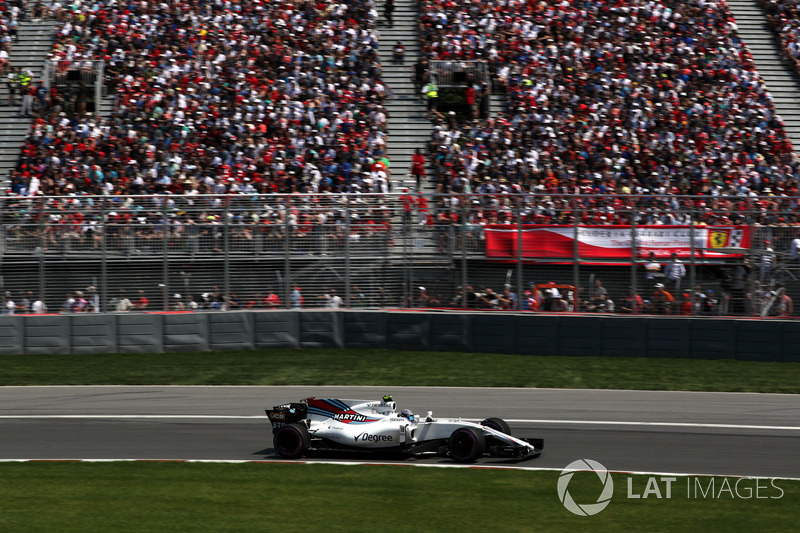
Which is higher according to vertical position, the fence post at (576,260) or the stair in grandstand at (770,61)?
the stair in grandstand at (770,61)

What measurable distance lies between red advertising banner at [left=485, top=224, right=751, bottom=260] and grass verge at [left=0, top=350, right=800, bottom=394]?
209cm

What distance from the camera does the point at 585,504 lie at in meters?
9.93

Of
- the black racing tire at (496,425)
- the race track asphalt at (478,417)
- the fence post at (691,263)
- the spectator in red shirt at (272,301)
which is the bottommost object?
the race track asphalt at (478,417)

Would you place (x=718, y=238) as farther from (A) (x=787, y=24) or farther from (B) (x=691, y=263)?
(A) (x=787, y=24)

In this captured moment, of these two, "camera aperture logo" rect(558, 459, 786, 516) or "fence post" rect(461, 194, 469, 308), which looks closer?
"camera aperture logo" rect(558, 459, 786, 516)

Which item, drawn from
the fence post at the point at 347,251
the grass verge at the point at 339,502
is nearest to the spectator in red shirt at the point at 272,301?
the fence post at the point at 347,251

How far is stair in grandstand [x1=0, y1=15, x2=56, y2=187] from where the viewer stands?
95.1ft

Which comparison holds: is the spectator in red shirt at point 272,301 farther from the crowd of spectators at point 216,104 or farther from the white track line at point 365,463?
the white track line at point 365,463

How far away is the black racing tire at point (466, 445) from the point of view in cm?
1156

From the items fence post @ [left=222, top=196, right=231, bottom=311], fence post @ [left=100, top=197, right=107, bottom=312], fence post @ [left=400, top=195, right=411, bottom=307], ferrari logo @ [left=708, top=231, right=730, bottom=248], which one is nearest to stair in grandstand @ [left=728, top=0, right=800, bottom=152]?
ferrari logo @ [left=708, top=231, right=730, bottom=248]

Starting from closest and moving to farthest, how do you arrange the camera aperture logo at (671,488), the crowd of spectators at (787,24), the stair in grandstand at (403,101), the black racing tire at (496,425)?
the camera aperture logo at (671,488) < the black racing tire at (496,425) < the stair in grandstand at (403,101) < the crowd of spectators at (787,24)

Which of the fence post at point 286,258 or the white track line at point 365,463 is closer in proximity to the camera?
the white track line at point 365,463

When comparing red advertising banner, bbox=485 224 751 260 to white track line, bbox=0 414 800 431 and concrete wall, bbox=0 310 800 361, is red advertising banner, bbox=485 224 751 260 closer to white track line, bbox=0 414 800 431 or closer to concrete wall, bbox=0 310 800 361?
concrete wall, bbox=0 310 800 361

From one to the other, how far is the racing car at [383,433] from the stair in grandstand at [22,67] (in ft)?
59.8
